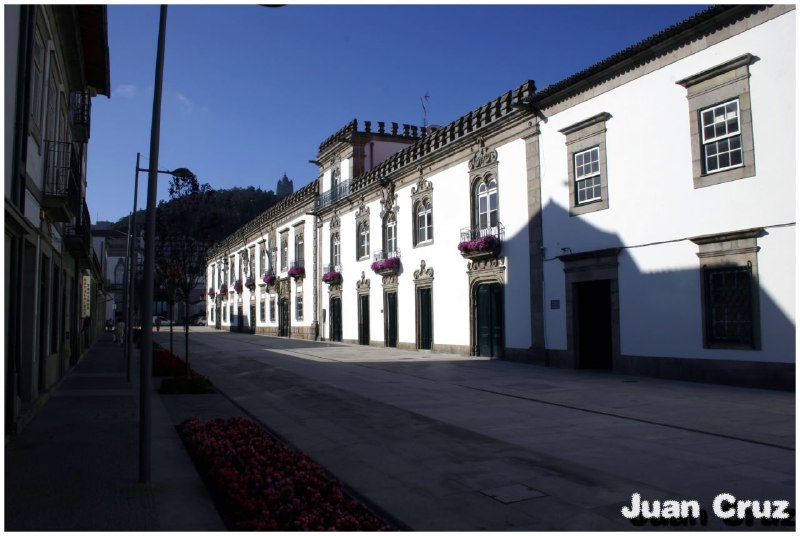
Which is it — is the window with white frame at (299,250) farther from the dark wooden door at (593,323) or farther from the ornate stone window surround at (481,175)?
the dark wooden door at (593,323)

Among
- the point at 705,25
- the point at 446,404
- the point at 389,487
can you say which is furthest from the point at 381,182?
the point at 389,487

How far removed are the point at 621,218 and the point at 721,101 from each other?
12.2 ft

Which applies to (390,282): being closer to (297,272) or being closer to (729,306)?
(297,272)

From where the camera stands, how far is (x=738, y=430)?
28.7 feet

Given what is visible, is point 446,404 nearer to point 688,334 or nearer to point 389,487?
point 389,487

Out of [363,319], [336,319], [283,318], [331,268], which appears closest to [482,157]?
[363,319]

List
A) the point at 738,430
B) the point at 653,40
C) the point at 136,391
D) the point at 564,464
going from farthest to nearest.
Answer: the point at 653,40 < the point at 136,391 < the point at 738,430 < the point at 564,464

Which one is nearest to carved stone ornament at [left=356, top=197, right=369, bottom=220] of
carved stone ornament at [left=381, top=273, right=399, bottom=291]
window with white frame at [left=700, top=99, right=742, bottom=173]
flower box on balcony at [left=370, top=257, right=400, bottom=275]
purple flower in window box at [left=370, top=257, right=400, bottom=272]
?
flower box on balcony at [left=370, top=257, right=400, bottom=275]

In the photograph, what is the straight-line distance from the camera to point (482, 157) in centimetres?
2239

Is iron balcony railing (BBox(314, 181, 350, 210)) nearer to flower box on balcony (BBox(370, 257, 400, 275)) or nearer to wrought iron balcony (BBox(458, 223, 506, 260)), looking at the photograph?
flower box on balcony (BBox(370, 257, 400, 275))

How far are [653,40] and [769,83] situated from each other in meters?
3.35

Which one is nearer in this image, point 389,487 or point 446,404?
point 389,487

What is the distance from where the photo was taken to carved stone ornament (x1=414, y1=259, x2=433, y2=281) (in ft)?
83.5

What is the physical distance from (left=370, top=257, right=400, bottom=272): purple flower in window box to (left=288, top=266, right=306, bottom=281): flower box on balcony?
11.5 metres
